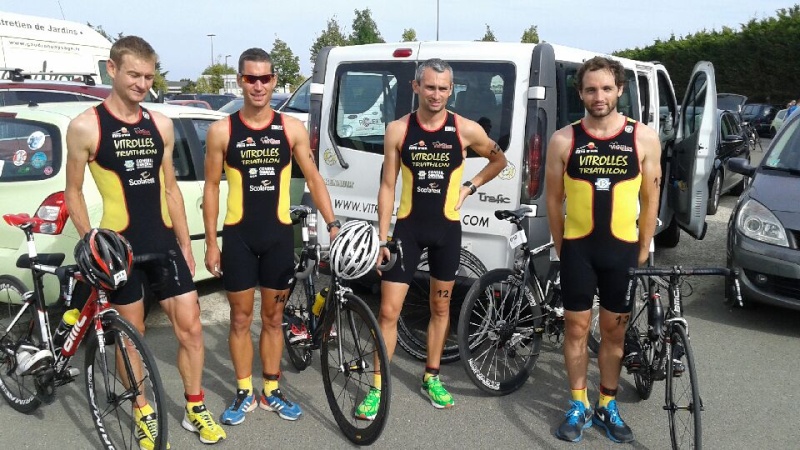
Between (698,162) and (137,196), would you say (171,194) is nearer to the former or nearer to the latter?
Result: (137,196)

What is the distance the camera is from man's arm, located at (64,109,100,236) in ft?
10.8

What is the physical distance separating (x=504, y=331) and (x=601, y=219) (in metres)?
1.12

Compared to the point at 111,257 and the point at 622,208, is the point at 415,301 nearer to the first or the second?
the point at 622,208

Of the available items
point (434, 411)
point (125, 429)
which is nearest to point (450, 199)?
point (434, 411)

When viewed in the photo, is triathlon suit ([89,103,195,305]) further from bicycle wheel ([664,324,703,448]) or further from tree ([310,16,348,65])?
tree ([310,16,348,65])

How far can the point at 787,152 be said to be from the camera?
6.03 m

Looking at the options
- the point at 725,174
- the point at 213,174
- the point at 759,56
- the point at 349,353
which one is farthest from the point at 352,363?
the point at 759,56

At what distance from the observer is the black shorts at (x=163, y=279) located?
349 centimetres

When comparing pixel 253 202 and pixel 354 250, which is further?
pixel 253 202

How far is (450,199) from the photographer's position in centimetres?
402

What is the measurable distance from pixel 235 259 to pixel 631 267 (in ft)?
6.76

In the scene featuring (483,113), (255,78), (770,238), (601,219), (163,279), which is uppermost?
(255,78)

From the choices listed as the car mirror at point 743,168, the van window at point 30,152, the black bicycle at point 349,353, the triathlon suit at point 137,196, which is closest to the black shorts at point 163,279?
the triathlon suit at point 137,196

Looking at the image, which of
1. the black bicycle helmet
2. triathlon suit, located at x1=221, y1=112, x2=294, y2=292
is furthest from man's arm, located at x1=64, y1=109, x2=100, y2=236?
triathlon suit, located at x1=221, y1=112, x2=294, y2=292
